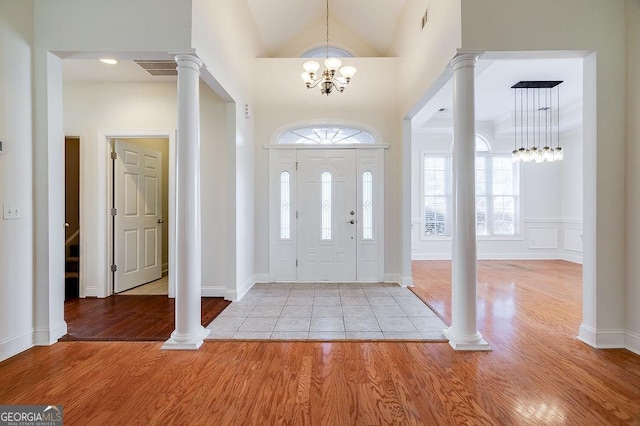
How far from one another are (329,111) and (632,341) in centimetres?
449

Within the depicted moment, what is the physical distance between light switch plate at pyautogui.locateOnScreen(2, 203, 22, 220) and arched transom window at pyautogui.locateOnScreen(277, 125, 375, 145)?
11.1ft

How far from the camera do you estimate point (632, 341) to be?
8.88 feet

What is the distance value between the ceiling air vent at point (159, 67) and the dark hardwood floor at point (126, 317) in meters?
2.87

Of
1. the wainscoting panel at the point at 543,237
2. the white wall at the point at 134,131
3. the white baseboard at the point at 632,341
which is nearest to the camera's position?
the white baseboard at the point at 632,341

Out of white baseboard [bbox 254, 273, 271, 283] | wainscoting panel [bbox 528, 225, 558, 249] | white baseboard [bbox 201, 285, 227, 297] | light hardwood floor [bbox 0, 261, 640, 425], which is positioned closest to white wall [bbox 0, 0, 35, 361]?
light hardwood floor [bbox 0, 261, 640, 425]

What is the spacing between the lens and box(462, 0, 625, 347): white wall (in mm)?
2791

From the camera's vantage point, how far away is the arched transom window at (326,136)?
17.5 ft

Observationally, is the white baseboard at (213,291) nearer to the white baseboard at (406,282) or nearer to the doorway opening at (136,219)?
the doorway opening at (136,219)

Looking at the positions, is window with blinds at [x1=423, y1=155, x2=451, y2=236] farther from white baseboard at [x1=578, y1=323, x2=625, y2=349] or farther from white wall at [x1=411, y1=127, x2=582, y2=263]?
white baseboard at [x1=578, y1=323, x2=625, y2=349]

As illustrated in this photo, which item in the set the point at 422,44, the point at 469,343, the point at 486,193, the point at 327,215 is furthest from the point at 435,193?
the point at 469,343

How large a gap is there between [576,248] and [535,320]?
499 centimetres

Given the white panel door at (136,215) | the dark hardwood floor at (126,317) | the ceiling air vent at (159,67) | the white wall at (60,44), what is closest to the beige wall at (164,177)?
the white panel door at (136,215)

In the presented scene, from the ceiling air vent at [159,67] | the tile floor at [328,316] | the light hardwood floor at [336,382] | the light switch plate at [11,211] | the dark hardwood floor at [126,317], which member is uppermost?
the ceiling air vent at [159,67]

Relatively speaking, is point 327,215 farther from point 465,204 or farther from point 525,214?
point 525,214
